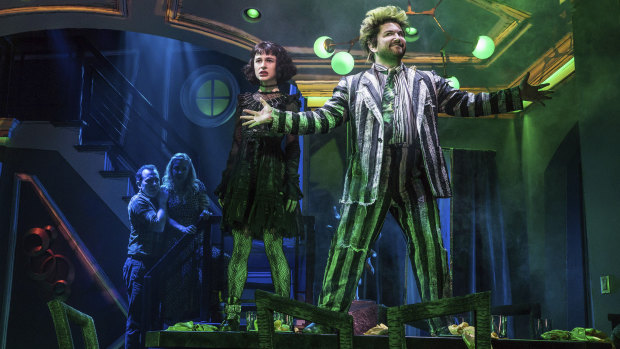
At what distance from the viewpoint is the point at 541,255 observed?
625cm

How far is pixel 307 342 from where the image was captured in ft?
7.34

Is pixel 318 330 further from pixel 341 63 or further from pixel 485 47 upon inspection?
pixel 485 47

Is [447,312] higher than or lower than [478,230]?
lower

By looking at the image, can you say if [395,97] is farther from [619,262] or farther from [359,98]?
[619,262]

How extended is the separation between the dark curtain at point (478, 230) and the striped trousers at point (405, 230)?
3565mm

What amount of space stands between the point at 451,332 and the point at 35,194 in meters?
6.65

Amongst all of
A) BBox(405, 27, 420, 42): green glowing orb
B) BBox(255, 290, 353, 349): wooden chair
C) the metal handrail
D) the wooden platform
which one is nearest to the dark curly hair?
the wooden platform

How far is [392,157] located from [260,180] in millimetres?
895

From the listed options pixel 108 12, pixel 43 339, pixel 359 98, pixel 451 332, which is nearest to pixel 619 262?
pixel 451 332

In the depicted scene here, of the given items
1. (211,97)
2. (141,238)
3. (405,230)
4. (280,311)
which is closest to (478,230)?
(141,238)

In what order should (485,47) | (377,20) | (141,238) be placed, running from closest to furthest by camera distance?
(377,20) → (485,47) → (141,238)

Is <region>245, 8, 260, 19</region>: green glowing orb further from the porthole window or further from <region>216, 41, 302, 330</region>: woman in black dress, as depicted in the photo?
the porthole window

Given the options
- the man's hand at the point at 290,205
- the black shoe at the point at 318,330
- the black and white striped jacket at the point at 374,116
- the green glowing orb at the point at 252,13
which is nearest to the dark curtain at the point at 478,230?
the green glowing orb at the point at 252,13

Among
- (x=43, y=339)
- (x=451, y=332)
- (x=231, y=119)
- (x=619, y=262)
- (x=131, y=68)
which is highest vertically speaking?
(x=131, y=68)
